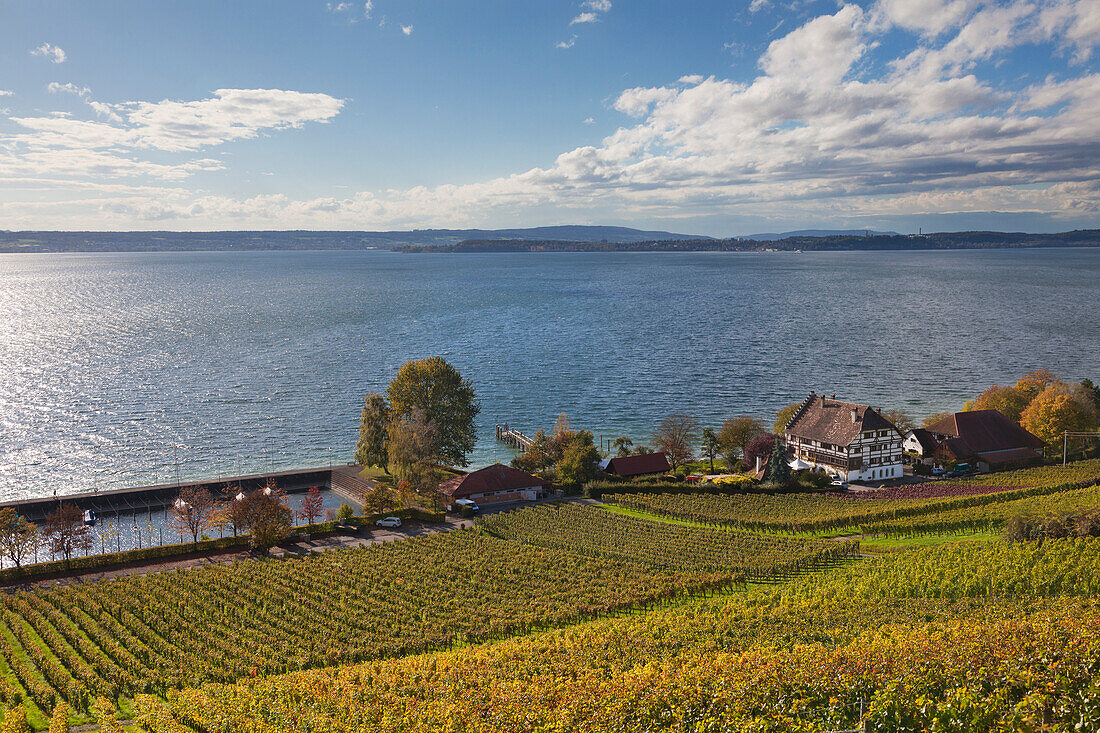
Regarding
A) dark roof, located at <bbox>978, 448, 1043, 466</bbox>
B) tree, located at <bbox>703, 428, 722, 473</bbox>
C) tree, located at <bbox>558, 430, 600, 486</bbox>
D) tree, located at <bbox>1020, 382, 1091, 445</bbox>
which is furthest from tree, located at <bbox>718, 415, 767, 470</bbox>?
tree, located at <bbox>1020, 382, 1091, 445</bbox>

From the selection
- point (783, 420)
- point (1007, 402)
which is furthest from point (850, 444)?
point (1007, 402)

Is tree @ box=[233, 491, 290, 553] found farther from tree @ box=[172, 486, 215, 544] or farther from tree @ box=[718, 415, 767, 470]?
tree @ box=[718, 415, 767, 470]

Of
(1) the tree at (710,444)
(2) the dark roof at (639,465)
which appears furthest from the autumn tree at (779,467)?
(2) the dark roof at (639,465)

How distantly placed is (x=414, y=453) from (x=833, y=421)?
1528 inches

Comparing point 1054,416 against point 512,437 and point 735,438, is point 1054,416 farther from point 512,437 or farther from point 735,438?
point 512,437

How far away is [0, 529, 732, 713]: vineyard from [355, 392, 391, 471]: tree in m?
20.1

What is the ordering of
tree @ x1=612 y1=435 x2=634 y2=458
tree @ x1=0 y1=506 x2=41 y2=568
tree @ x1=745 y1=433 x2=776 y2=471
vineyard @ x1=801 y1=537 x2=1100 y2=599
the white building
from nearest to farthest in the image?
vineyard @ x1=801 y1=537 x2=1100 y2=599
tree @ x1=0 y1=506 x2=41 y2=568
the white building
tree @ x1=745 y1=433 x2=776 y2=471
tree @ x1=612 y1=435 x2=634 y2=458

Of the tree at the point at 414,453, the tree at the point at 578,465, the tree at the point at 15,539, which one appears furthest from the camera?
the tree at the point at 578,465

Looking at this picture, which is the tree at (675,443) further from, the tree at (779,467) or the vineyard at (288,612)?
the vineyard at (288,612)

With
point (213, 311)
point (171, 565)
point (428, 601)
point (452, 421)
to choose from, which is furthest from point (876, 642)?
point (213, 311)

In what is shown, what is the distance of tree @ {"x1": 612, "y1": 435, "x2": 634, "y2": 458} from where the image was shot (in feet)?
224

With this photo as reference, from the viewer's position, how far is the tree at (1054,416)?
65.4 meters

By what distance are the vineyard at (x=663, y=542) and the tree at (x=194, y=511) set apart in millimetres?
20321

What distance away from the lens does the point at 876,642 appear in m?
20.9
